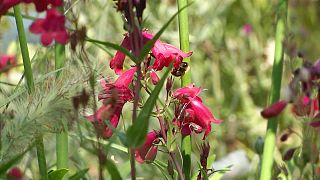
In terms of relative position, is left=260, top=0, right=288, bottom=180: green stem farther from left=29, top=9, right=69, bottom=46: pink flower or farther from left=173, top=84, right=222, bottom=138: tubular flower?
left=29, top=9, right=69, bottom=46: pink flower

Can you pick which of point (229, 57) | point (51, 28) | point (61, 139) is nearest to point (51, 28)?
point (51, 28)

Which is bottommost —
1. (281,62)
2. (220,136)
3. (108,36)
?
(220,136)

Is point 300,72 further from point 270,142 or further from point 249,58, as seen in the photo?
point 249,58

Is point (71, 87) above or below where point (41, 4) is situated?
below

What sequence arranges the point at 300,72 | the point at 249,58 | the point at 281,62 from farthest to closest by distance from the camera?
the point at 249,58 → the point at 281,62 → the point at 300,72

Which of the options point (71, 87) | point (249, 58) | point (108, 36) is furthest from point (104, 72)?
point (249, 58)

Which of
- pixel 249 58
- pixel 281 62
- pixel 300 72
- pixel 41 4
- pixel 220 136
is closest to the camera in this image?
pixel 300 72

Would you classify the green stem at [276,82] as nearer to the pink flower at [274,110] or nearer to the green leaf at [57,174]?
the pink flower at [274,110]

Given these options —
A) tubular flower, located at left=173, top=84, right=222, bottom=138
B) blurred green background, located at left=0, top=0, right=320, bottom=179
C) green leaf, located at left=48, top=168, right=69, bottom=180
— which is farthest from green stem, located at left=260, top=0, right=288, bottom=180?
blurred green background, located at left=0, top=0, right=320, bottom=179
